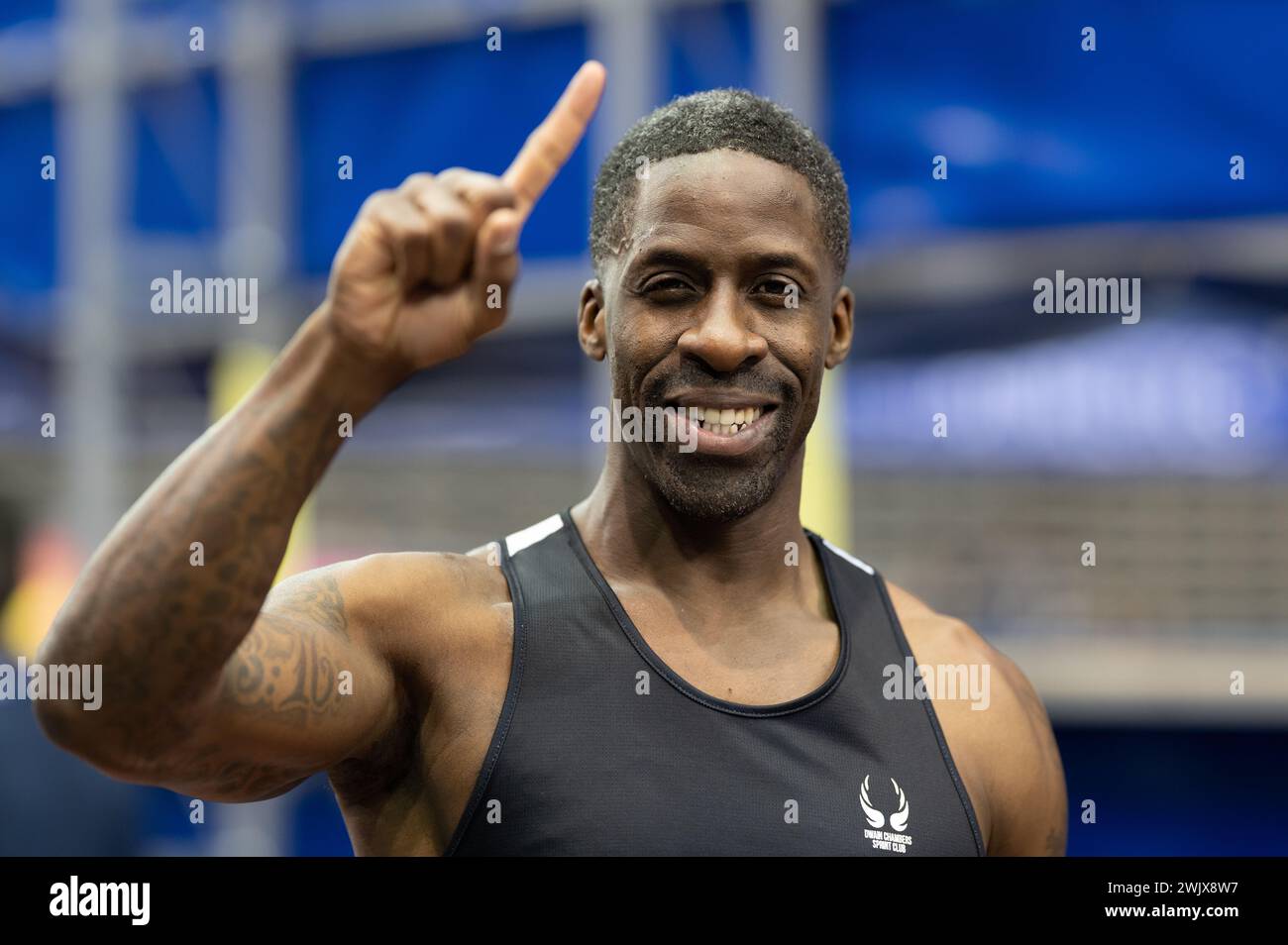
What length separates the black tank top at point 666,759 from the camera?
260 centimetres

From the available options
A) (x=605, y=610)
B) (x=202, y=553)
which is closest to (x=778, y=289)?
(x=605, y=610)

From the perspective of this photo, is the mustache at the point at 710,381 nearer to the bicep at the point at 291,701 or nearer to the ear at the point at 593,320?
the ear at the point at 593,320

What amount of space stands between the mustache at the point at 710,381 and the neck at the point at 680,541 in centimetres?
23

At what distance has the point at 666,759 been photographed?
2.67m

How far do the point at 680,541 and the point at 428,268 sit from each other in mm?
1038

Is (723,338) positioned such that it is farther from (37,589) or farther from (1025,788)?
(37,589)

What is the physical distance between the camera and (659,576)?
2.98 metres

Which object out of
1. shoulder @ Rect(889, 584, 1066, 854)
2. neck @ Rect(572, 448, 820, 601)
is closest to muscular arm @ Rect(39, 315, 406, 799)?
neck @ Rect(572, 448, 820, 601)

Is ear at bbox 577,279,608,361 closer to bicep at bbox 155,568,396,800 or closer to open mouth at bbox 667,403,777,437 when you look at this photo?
open mouth at bbox 667,403,777,437

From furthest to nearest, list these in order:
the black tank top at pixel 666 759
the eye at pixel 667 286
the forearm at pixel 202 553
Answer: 1. the eye at pixel 667 286
2. the black tank top at pixel 666 759
3. the forearm at pixel 202 553

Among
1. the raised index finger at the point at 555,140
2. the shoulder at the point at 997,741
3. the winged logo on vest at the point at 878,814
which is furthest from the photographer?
the shoulder at the point at 997,741

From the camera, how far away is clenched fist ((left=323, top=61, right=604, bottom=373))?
209cm

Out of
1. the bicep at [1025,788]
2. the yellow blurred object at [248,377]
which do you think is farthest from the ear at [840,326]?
the yellow blurred object at [248,377]
